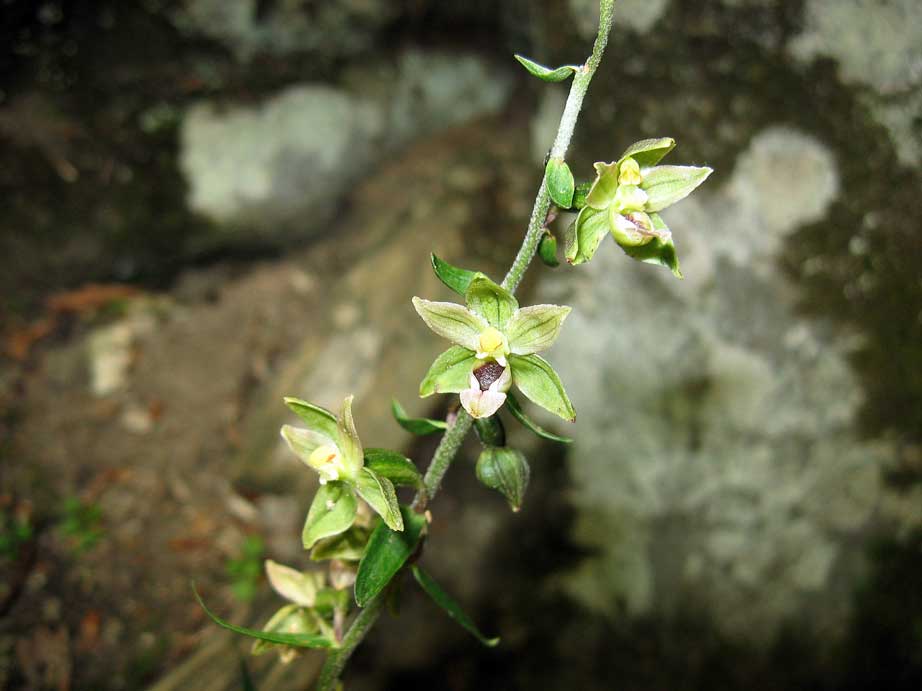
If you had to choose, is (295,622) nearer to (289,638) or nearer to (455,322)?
(289,638)

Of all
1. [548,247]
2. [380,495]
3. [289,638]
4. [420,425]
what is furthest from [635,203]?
[289,638]

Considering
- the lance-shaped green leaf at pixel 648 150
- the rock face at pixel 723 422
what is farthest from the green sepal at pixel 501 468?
the rock face at pixel 723 422

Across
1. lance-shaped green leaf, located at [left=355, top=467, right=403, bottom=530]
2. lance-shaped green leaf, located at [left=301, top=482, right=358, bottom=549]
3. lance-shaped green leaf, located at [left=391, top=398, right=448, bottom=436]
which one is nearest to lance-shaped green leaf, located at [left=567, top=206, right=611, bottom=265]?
lance-shaped green leaf, located at [left=391, top=398, right=448, bottom=436]

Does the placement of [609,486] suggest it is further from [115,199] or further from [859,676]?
[115,199]

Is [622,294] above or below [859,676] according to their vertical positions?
above

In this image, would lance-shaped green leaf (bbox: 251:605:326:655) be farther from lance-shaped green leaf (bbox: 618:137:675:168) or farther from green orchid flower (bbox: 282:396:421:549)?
lance-shaped green leaf (bbox: 618:137:675:168)

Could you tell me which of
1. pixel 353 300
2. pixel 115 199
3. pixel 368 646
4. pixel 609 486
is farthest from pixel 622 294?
pixel 115 199

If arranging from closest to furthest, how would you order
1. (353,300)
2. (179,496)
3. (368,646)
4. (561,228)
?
(368,646) < (561,228) < (179,496) < (353,300)
